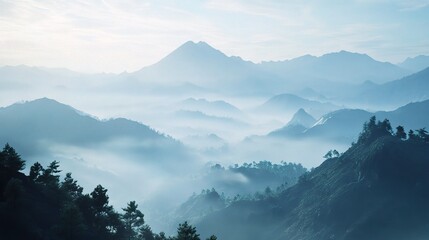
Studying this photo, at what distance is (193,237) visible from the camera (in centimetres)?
5294

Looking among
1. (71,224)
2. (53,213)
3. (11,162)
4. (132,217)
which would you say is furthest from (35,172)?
(71,224)

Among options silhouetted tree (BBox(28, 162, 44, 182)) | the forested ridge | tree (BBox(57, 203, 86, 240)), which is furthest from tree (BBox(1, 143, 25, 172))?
silhouetted tree (BBox(28, 162, 44, 182))

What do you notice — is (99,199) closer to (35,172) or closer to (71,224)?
(71,224)

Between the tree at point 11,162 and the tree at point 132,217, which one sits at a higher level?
the tree at point 11,162

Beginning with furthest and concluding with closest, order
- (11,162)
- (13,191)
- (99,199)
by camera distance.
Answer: (99,199) → (11,162) → (13,191)

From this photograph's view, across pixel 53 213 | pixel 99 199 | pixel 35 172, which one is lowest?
pixel 53 213

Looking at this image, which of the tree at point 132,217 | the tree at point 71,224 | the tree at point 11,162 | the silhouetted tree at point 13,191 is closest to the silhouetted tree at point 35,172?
the tree at point 11,162

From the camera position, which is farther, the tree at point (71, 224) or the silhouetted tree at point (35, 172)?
the silhouetted tree at point (35, 172)

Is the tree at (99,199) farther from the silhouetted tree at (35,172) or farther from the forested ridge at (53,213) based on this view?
the silhouetted tree at (35,172)

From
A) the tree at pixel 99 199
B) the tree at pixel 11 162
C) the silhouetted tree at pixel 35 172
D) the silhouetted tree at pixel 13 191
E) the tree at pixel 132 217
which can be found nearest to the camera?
the silhouetted tree at pixel 13 191

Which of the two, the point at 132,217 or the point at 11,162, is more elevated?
the point at 11,162

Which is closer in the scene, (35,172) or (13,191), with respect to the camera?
(13,191)

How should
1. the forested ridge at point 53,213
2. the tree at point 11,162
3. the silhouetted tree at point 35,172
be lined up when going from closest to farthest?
the forested ridge at point 53,213, the tree at point 11,162, the silhouetted tree at point 35,172

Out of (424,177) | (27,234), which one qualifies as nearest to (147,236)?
(27,234)
